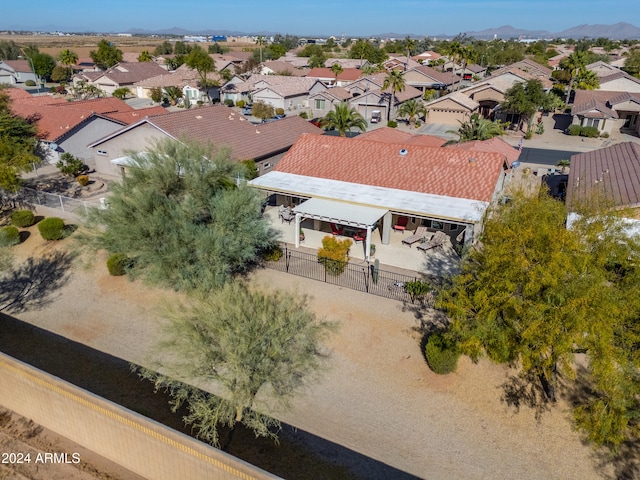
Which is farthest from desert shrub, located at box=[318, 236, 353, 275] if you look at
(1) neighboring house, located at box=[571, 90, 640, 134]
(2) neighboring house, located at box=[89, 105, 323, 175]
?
(1) neighboring house, located at box=[571, 90, 640, 134]

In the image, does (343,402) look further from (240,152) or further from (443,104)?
(443,104)

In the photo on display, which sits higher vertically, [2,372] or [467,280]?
[467,280]

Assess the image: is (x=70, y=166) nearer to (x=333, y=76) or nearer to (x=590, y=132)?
(x=590, y=132)

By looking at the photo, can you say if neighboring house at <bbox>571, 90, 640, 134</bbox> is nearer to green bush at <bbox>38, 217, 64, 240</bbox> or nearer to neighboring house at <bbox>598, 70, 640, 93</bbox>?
neighboring house at <bbox>598, 70, 640, 93</bbox>

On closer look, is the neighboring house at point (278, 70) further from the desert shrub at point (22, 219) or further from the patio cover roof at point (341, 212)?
the patio cover roof at point (341, 212)

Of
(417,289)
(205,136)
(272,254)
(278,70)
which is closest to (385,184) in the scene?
(272,254)

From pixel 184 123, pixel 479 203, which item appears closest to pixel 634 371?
pixel 479 203
